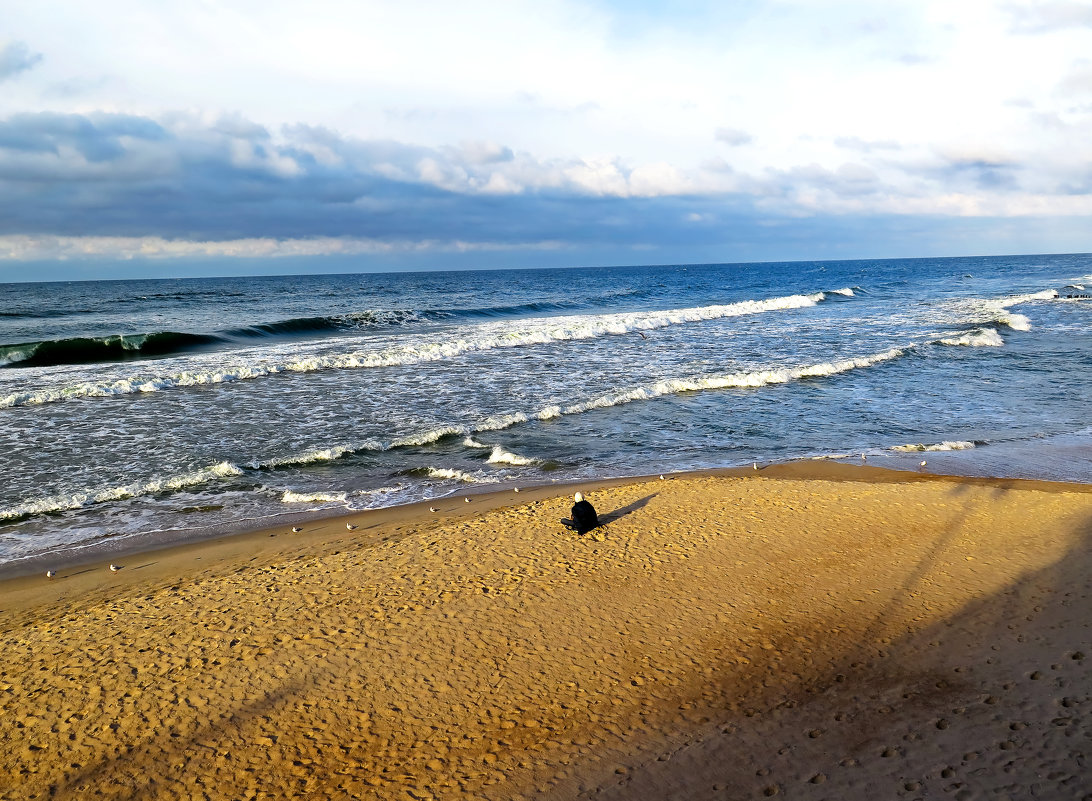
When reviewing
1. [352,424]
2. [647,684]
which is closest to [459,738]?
[647,684]

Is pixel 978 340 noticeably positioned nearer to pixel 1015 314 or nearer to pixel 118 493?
pixel 1015 314

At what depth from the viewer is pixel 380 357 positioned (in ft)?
77.6

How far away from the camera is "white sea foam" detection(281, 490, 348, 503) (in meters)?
10.3

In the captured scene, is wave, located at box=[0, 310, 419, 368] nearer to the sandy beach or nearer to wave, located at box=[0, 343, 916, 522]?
wave, located at box=[0, 343, 916, 522]

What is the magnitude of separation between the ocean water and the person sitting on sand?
2.91 meters

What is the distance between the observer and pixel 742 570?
7.18 metres

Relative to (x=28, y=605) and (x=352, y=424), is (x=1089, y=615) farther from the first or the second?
(x=352, y=424)

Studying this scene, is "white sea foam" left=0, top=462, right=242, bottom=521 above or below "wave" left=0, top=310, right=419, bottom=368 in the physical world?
below

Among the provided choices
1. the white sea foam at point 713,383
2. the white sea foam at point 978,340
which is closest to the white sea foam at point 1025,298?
the white sea foam at point 978,340

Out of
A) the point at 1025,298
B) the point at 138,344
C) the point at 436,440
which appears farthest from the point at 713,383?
the point at 1025,298

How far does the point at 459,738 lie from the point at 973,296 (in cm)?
5826

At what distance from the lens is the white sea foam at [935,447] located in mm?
12438

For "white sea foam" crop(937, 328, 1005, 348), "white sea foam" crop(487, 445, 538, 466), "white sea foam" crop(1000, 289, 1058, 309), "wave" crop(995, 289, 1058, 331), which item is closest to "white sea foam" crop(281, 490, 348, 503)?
"white sea foam" crop(487, 445, 538, 466)

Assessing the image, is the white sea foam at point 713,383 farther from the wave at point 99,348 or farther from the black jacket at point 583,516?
the wave at point 99,348
